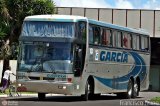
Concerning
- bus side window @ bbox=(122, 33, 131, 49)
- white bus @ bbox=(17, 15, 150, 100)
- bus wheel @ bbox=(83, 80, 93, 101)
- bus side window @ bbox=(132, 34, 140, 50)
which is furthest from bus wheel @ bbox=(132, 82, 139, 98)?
bus wheel @ bbox=(83, 80, 93, 101)

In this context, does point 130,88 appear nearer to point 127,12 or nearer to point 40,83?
point 40,83

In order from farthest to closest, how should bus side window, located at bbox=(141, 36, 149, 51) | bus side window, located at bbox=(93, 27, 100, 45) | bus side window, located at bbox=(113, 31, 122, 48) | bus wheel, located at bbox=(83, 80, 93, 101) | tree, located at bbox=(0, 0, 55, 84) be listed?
1. tree, located at bbox=(0, 0, 55, 84)
2. bus side window, located at bbox=(141, 36, 149, 51)
3. bus side window, located at bbox=(113, 31, 122, 48)
4. bus side window, located at bbox=(93, 27, 100, 45)
5. bus wheel, located at bbox=(83, 80, 93, 101)

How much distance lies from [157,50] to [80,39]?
3526cm

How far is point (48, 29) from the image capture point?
24.1 m

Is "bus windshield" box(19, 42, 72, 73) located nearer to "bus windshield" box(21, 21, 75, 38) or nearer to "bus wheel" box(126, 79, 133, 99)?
"bus windshield" box(21, 21, 75, 38)

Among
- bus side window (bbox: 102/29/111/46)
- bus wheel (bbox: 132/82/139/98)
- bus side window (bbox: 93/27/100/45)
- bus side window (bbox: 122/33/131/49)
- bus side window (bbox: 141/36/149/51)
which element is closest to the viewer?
bus side window (bbox: 93/27/100/45)

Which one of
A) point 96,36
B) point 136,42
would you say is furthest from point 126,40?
point 96,36

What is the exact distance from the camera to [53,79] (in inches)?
926

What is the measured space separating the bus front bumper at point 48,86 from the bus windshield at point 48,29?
2041 mm

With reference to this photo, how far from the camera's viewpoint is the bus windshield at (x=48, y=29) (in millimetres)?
23859

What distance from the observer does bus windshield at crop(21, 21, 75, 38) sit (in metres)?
23.9

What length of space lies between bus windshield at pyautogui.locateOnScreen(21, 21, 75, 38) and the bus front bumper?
6.70 ft

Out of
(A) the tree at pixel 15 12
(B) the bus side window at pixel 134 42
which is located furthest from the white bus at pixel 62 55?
(A) the tree at pixel 15 12

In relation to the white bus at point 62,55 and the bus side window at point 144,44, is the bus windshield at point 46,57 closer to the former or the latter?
the white bus at point 62,55
